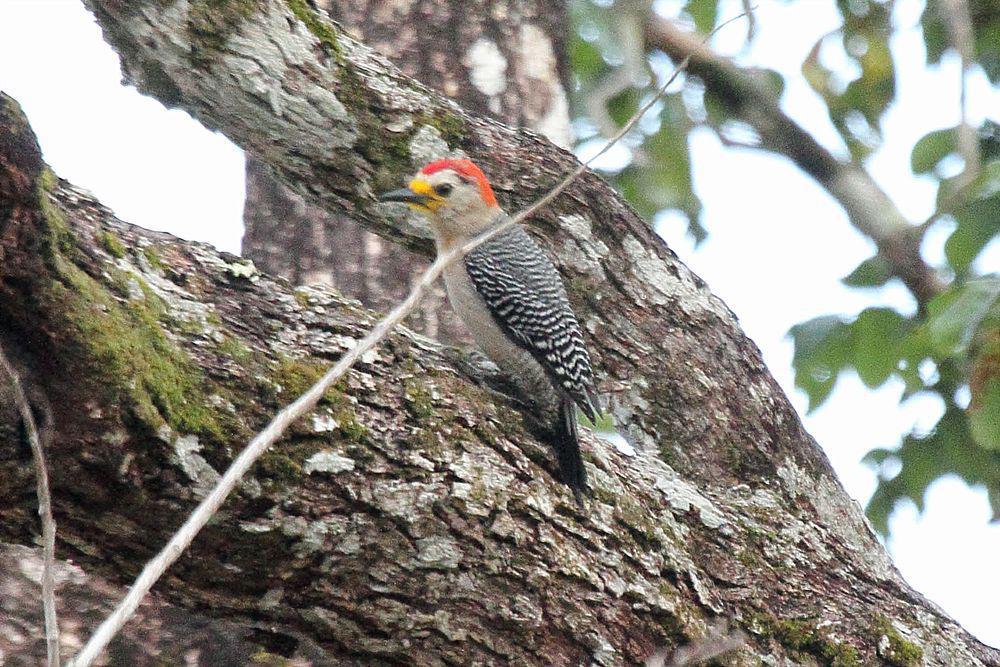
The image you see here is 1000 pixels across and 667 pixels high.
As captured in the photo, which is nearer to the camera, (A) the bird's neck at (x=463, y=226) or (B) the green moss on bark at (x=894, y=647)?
(B) the green moss on bark at (x=894, y=647)

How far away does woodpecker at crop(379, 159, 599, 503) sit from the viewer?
12.6ft

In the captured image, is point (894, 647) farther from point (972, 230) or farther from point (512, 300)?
point (512, 300)

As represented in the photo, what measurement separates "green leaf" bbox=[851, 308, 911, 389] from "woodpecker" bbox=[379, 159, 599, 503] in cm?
144

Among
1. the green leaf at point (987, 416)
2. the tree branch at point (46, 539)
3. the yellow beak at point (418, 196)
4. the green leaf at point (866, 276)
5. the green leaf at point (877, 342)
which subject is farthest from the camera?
the green leaf at point (866, 276)

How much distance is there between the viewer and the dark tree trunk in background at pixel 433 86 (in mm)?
5250

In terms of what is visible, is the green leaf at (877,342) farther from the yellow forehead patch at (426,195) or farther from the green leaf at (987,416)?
the yellow forehead patch at (426,195)

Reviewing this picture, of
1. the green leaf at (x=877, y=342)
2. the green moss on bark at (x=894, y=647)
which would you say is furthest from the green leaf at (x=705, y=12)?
the green moss on bark at (x=894, y=647)

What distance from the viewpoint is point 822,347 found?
5.03 m

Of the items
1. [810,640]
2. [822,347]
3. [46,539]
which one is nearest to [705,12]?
[822,347]

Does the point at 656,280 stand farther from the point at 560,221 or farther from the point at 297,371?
the point at 297,371

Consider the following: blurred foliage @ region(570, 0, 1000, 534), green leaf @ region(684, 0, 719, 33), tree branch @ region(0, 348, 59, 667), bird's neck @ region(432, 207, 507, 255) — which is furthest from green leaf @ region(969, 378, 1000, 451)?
→ tree branch @ region(0, 348, 59, 667)

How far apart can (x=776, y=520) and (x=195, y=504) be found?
5.90ft

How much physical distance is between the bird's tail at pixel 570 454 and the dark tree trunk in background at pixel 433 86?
2.01 meters

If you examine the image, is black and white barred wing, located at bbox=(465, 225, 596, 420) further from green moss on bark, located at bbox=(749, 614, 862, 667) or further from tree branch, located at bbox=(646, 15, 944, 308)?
tree branch, located at bbox=(646, 15, 944, 308)
